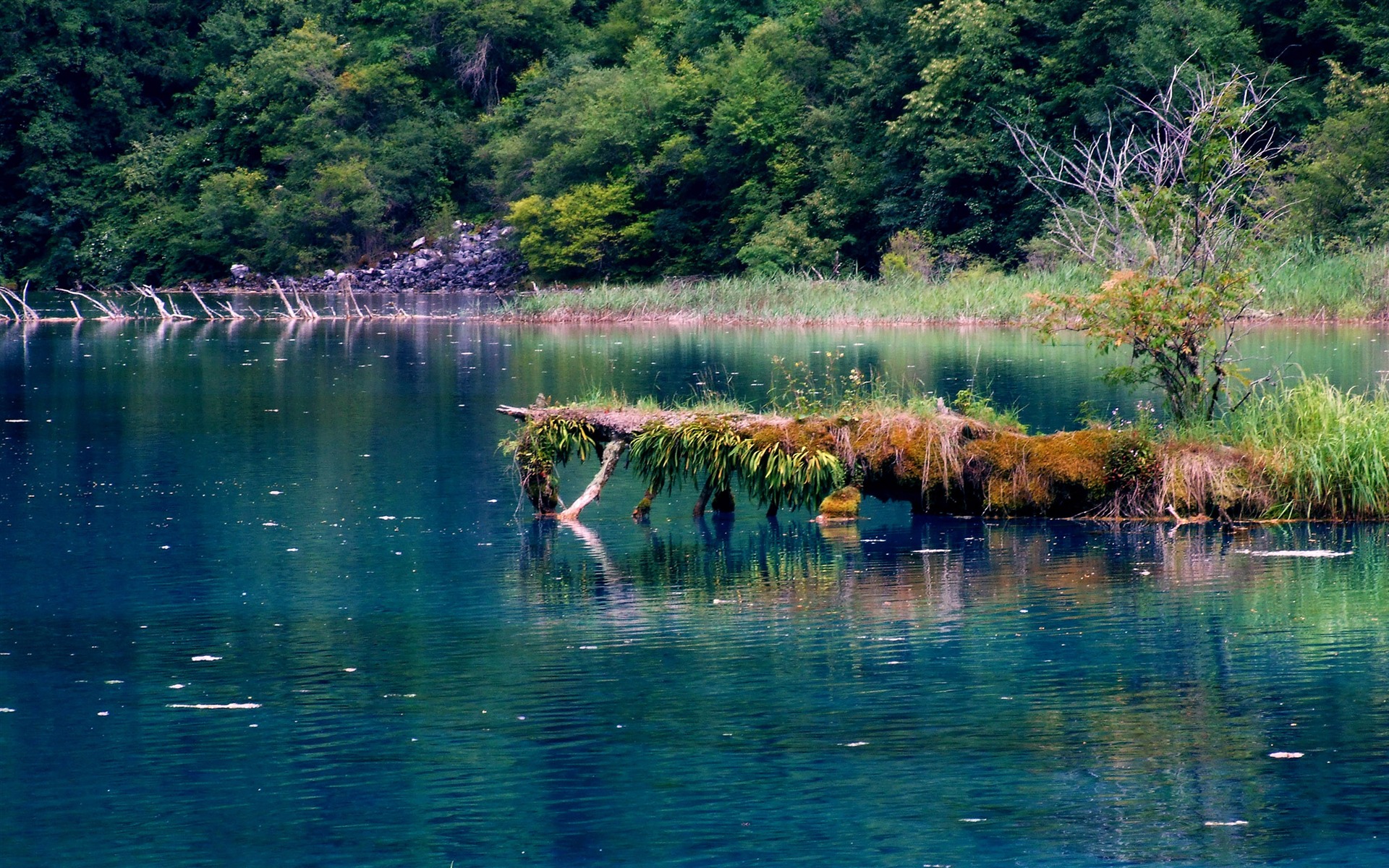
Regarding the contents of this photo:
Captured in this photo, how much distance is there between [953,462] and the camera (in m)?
17.4

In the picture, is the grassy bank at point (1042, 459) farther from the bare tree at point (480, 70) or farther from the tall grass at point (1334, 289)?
the bare tree at point (480, 70)

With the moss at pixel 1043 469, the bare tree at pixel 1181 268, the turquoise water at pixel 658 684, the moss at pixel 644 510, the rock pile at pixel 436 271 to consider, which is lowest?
the turquoise water at pixel 658 684

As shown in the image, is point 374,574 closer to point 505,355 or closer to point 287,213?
point 505,355

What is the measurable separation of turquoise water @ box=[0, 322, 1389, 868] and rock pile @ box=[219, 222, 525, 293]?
59.2 metres

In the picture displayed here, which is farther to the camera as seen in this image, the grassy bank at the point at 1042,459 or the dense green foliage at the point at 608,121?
the dense green foliage at the point at 608,121

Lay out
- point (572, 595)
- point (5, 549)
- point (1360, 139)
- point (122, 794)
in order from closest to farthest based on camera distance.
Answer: point (122, 794)
point (572, 595)
point (5, 549)
point (1360, 139)

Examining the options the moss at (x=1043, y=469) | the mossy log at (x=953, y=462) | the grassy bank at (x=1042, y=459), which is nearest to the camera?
the grassy bank at (x=1042, y=459)

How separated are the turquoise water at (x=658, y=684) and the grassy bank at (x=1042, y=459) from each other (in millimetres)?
466

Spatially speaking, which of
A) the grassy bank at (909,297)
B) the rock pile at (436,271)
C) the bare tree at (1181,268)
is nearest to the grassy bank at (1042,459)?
the bare tree at (1181,268)

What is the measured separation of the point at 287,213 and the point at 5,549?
68.7 m

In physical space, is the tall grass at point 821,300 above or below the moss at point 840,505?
above

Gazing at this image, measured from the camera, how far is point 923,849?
26.9ft

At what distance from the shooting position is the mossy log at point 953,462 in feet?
56.5

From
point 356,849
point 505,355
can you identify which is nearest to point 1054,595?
point 356,849
